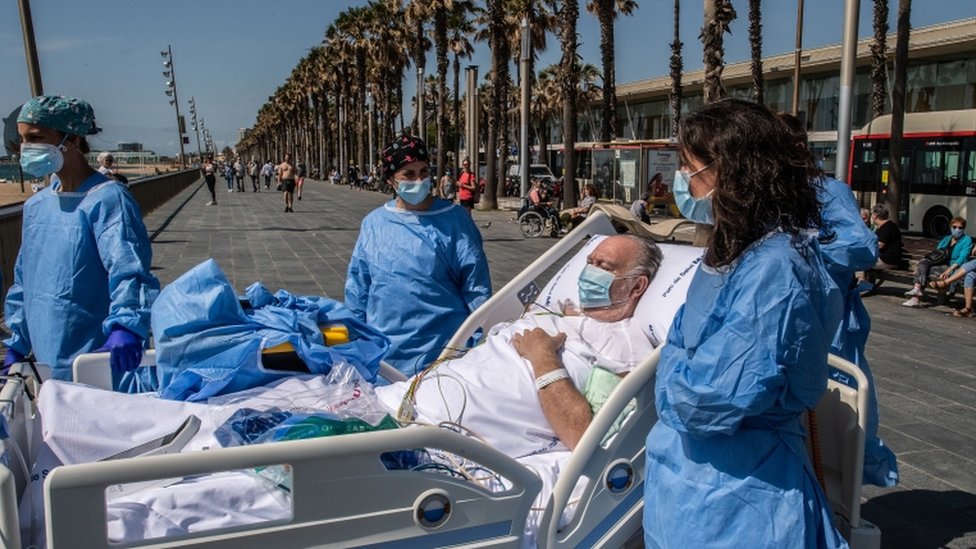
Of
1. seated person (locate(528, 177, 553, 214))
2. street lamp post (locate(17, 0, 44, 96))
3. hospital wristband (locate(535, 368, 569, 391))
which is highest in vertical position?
street lamp post (locate(17, 0, 44, 96))

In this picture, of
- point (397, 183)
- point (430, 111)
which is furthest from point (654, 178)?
point (430, 111)

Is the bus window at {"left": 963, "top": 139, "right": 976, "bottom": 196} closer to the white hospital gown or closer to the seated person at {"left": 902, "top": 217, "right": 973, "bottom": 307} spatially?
the seated person at {"left": 902, "top": 217, "right": 973, "bottom": 307}

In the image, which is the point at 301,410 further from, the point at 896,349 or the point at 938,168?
the point at 938,168

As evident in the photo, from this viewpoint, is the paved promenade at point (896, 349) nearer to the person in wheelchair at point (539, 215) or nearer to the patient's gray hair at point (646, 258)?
the person in wheelchair at point (539, 215)

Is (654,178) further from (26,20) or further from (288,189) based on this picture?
(26,20)

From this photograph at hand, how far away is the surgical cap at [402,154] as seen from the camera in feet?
13.4

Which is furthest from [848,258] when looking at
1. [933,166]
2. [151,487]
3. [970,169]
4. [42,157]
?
[933,166]

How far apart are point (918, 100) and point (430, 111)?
165 feet

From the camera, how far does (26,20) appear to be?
10133 millimetres

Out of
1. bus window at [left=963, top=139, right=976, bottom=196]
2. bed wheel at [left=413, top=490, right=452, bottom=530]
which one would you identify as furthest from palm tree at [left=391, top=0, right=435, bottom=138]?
bed wheel at [left=413, top=490, right=452, bottom=530]

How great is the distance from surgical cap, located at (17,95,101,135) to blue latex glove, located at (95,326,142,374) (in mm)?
895

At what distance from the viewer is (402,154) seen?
4078 mm

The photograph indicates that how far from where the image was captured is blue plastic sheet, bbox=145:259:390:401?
308cm

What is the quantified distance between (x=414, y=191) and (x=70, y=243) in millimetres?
1520
